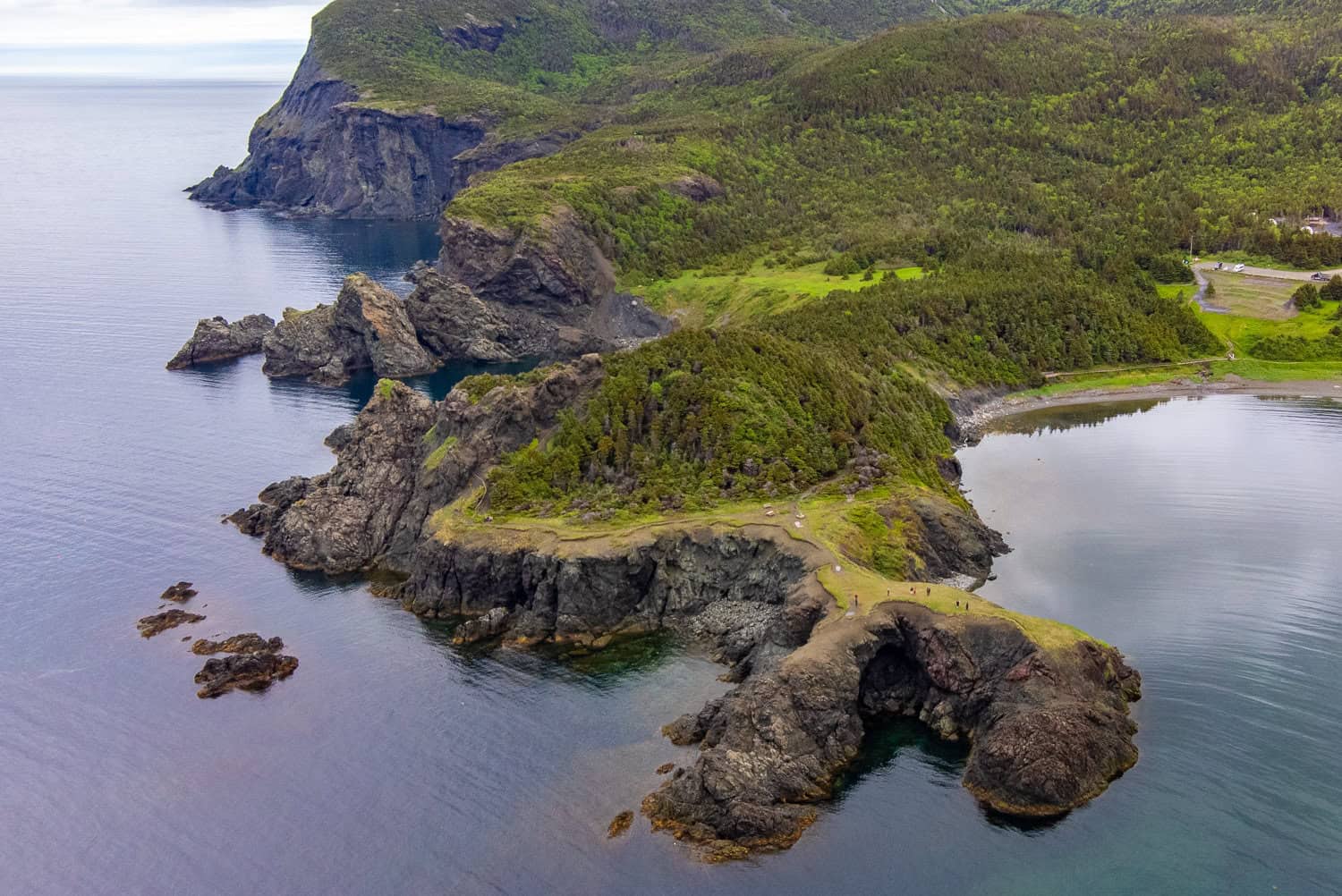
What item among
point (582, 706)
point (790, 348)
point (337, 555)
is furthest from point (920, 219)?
point (582, 706)

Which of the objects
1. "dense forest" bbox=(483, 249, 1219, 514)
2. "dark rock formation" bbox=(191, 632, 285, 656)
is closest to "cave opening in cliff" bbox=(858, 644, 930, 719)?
"dense forest" bbox=(483, 249, 1219, 514)

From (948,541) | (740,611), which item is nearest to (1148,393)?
(948,541)

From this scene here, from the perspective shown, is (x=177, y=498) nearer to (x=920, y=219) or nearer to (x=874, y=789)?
(x=874, y=789)

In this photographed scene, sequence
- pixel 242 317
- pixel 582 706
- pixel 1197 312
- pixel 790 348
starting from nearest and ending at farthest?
pixel 582 706, pixel 790 348, pixel 1197 312, pixel 242 317

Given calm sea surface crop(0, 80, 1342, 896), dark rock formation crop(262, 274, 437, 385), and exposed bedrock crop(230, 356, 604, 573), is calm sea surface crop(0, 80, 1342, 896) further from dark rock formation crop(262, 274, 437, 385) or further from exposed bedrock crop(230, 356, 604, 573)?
dark rock formation crop(262, 274, 437, 385)

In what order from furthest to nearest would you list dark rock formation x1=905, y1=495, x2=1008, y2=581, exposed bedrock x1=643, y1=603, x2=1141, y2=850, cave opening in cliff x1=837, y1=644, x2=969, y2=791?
dark rock formation x1=905, y1=495, x2=1008, y2=581 < cave opening in cliff x1=837, y1=644, x2=969, y2=791 < exposed bedrock x1=643, y1=603, x2=1141, y2=850
